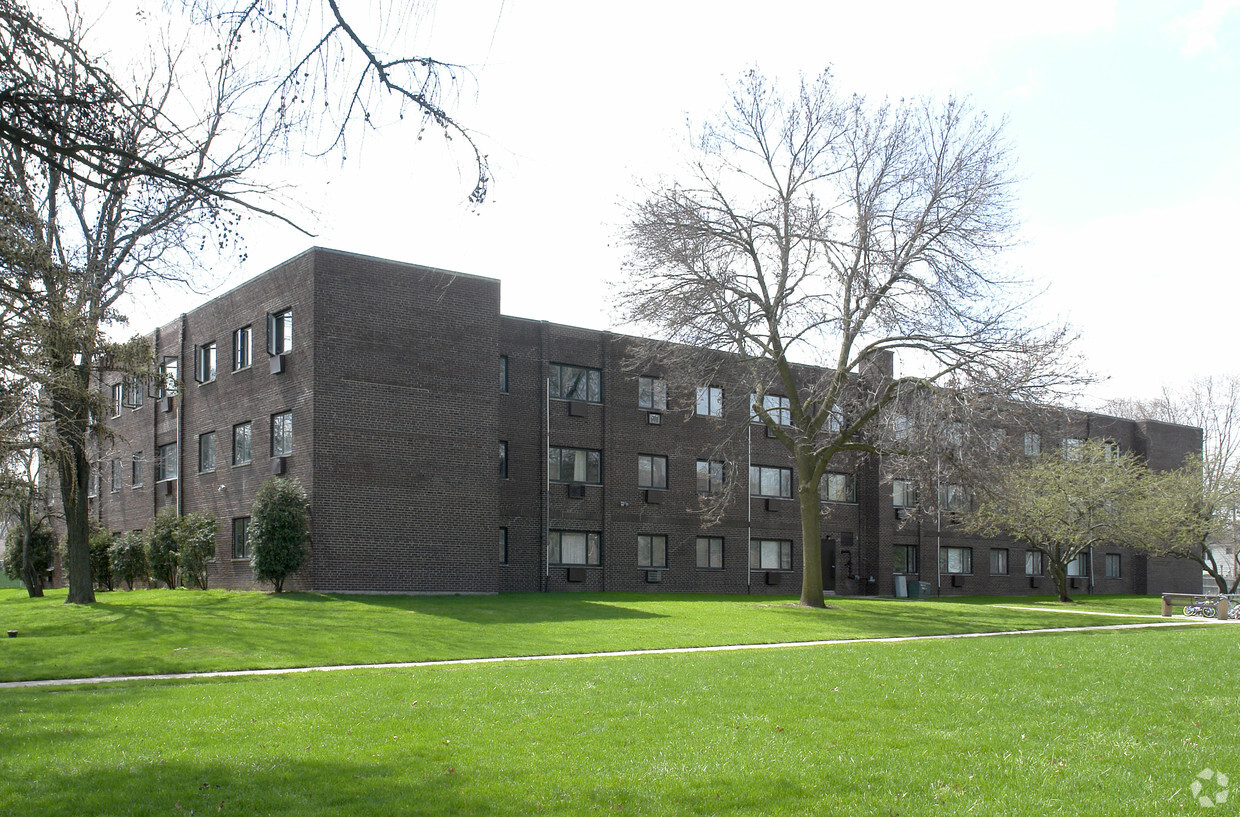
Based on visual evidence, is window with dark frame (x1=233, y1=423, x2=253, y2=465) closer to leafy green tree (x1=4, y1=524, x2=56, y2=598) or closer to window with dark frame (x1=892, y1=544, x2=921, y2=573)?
leafy green tree (x1=4, y1=524, x2=56, y2=598)

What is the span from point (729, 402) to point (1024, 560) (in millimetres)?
29956

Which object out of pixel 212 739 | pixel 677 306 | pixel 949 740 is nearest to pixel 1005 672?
pixel 949 740

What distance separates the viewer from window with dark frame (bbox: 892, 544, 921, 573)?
152 ft

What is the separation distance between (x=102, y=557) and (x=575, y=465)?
18466 mm

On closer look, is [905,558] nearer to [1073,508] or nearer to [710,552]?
[1073,508]

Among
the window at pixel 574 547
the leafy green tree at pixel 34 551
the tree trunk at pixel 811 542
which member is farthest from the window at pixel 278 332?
the tree trunk at pixel 811 542

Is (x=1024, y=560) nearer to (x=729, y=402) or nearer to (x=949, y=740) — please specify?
(x=729, y=402)

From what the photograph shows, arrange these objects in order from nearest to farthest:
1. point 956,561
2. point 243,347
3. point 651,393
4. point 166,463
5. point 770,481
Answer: point 243,347 → point 166,463 → point 651,393 → point 770,481 → point 956,561

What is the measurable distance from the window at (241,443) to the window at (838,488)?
24506mm

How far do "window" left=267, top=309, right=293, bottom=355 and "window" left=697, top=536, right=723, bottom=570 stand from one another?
58.0 ft

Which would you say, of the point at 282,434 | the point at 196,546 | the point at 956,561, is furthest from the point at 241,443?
the point at 956,561

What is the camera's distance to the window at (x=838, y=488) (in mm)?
45375

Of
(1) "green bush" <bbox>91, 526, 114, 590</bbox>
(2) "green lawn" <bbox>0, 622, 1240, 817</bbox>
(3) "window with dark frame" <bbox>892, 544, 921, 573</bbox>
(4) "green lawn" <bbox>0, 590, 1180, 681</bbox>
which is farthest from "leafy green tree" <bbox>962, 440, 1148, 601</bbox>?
(1) "green bush" <bbox>91, 526, 114, 590</bbox>
